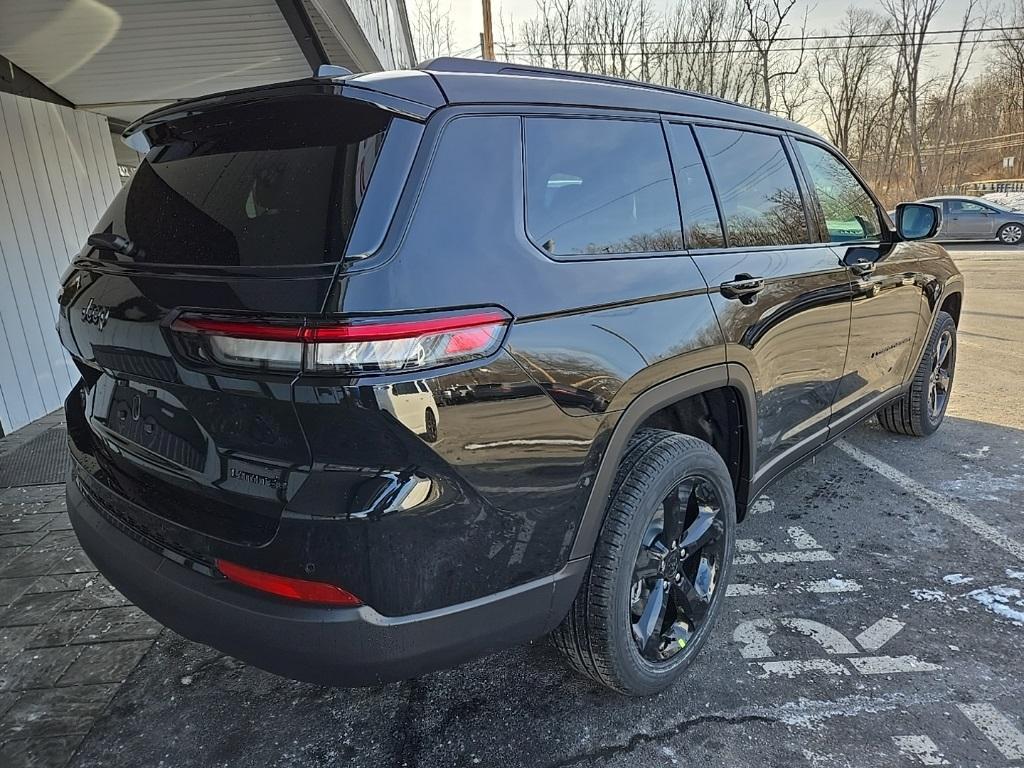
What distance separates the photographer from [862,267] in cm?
313

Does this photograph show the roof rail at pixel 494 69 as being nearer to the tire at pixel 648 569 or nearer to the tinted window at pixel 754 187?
the tinted window at pixel 754 187

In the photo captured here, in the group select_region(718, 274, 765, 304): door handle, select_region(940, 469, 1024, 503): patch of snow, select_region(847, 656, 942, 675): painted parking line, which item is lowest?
select_region(940, 469, 1024, 503): patch of snow

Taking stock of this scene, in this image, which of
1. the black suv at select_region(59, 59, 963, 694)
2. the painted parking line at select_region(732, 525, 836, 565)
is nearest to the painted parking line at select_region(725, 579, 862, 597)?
the painted parking line at select_region(732, 525, 836, 565)

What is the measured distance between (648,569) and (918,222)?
2839 millimetres

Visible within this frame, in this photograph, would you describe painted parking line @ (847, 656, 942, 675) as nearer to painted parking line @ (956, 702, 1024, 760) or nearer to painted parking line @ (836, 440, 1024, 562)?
painted parking line @ (956, 702, 1024, 760)

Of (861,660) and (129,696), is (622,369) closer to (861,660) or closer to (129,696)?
(861,660)

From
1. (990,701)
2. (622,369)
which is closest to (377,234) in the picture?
(622,369)

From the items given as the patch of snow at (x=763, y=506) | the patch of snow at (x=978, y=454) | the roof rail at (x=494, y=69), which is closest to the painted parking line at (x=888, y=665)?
the patch of snow at (x=763, y=506)

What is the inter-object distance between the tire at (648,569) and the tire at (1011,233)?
66.0ft

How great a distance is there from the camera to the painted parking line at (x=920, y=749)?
1.88 metres

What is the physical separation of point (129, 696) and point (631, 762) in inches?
68.5

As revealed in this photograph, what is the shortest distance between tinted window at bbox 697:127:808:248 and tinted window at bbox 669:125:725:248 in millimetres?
73

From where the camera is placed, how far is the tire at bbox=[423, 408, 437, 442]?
142 centimetres

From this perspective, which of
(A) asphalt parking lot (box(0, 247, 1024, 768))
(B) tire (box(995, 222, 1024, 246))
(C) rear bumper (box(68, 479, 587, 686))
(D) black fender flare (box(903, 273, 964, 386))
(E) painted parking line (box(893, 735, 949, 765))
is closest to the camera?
(C) rear bumper (box(68, 479, 587, 686))
